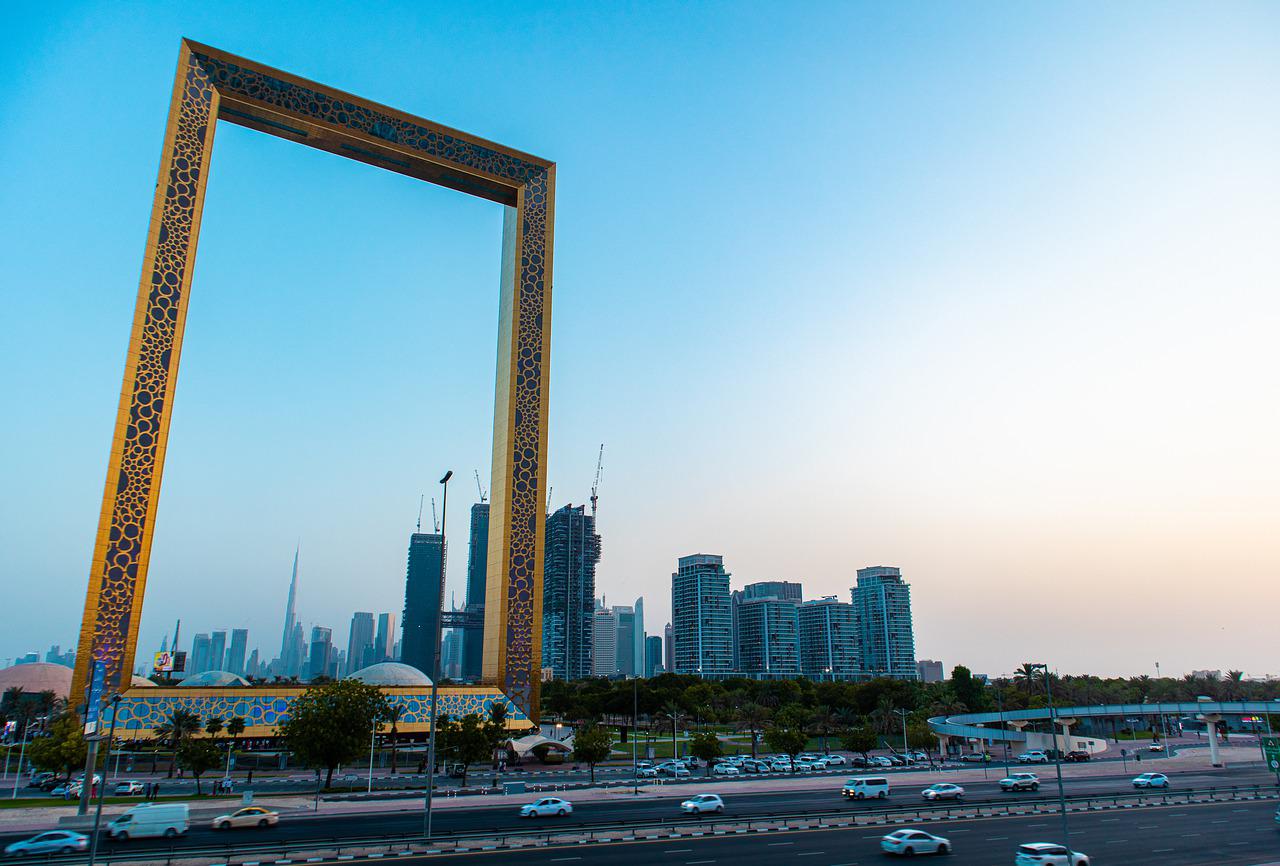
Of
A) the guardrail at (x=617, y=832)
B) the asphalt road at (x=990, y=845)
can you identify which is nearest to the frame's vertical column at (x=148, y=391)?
the guardrail at (x=617, y=832)

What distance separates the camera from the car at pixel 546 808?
45219 millimetres

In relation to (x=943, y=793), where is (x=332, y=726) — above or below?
above

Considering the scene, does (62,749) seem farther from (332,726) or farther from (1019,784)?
(1019,784)

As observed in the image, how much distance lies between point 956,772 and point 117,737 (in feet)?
234

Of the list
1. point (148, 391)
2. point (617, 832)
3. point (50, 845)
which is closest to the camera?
point (50, 845)

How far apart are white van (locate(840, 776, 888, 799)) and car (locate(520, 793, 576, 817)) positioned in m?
20.2

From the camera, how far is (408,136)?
86.0 metres

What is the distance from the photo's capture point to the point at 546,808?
45375mm

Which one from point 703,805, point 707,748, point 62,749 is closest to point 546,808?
point 703,805

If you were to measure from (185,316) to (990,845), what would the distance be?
7315cm

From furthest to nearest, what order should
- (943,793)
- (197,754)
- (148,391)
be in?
(148,391) < (197,754) < (943,793)

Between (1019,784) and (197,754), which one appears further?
(197,754)

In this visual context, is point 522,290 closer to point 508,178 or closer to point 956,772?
point 508,178

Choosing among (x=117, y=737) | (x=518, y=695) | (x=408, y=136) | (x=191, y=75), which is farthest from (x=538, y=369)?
(x=117, y=737)
